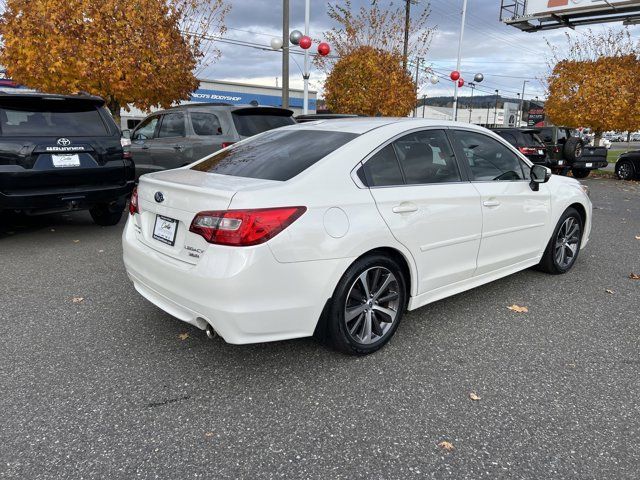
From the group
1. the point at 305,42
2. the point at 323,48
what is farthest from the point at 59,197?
the point at 323,48

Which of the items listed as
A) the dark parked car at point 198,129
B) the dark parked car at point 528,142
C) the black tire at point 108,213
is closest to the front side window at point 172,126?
the dark parked car at point 198,129

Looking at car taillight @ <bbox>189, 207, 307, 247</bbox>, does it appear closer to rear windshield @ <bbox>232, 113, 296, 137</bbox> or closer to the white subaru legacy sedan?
the white subaru legacy sedan

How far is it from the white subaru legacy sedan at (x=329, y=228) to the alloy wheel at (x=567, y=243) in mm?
976

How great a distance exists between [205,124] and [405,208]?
17.7ft

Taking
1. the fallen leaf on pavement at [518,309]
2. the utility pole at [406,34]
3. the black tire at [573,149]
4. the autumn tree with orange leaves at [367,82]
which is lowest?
the fallen leaf on pavement at [518,309]

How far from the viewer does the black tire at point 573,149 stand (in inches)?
598

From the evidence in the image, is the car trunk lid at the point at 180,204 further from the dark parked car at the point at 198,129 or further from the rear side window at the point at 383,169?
the dark parked car at the point at 198,129

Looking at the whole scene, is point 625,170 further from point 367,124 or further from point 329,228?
point 329,228

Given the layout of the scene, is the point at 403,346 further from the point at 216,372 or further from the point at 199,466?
the point at 199,466

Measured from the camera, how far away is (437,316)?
157 inches

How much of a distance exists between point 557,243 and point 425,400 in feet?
9.98

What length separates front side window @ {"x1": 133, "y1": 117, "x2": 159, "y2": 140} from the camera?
8820 millimetres

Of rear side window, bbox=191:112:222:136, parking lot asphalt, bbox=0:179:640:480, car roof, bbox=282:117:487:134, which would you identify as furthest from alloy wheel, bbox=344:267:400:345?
rear side window, bbox=191:112:222:136

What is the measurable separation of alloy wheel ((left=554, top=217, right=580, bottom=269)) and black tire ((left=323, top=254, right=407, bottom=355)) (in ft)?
8.18
